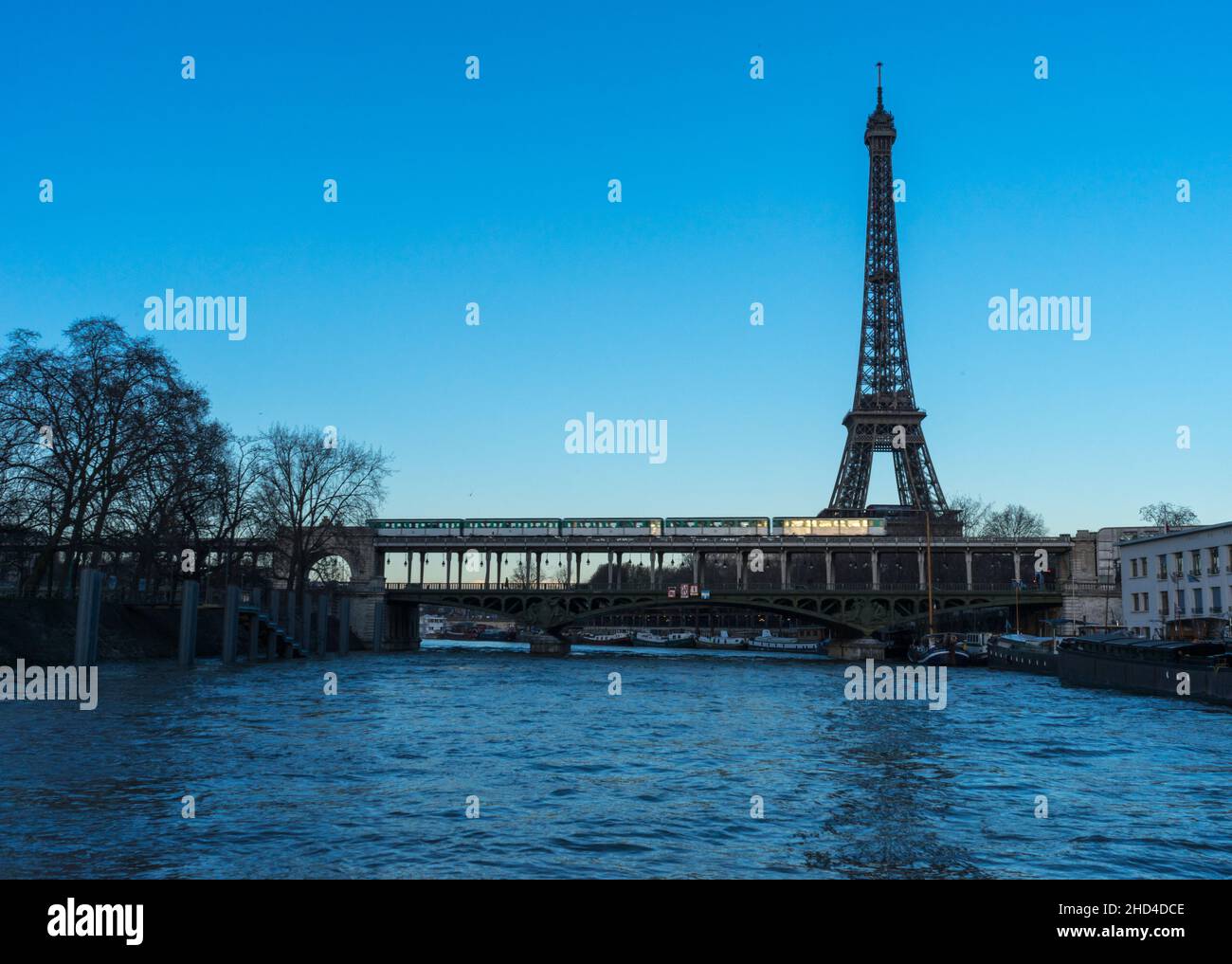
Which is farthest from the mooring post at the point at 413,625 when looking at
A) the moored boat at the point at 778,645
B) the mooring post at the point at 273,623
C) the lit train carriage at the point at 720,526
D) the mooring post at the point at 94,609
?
the mooring post at the point at 94,609

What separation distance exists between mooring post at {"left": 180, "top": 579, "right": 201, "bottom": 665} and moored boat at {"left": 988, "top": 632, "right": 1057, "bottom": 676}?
2125 inches

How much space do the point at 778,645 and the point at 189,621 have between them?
302 ft

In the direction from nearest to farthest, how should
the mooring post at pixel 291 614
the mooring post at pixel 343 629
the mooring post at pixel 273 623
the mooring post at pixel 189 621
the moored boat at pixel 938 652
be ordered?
the mooring post at pixel 189 621
the mooring post at pixel 273 623
the mooring post at pixel 291 614
the moored boat at pixel 938 652
the mooring post at pixel 343 629

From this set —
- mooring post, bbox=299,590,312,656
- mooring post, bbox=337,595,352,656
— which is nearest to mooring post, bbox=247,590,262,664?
mooring post, bbox=299,590,312,656

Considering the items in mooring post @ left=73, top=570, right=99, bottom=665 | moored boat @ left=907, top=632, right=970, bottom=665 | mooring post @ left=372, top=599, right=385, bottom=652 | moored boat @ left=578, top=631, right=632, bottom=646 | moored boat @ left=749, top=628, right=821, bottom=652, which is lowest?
moored boat @ left=578, top=631, right=632, bottom=646

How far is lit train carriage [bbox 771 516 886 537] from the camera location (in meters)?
104

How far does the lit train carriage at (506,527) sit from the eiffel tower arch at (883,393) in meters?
31.8

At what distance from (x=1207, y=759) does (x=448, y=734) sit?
20.2m

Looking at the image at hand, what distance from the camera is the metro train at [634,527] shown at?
102938mm

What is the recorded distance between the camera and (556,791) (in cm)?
1961

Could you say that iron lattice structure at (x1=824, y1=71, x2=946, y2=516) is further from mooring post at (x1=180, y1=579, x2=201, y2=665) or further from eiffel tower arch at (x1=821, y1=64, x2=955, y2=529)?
mooring post at (x1=180, y1=579, x2=201, y2=665)

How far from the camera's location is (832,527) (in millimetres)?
104750

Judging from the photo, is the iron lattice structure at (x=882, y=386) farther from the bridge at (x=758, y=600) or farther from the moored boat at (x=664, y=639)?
the moored boat at (x=664, y=639)
